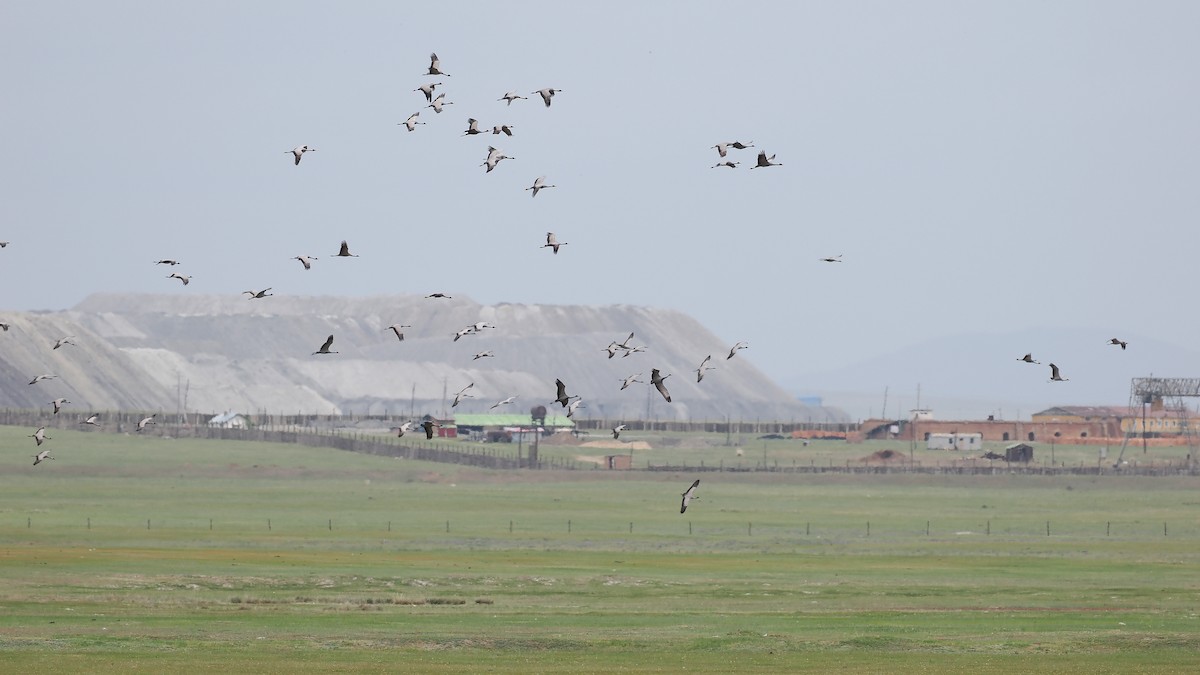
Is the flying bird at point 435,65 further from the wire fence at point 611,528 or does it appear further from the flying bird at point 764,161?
the wire fence at point 611,528

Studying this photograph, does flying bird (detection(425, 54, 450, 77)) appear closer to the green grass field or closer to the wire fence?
the green grass field

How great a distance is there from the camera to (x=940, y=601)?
75.9m

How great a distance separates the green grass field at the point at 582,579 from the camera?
2280 inches

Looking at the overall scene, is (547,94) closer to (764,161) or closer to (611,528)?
(764,161)

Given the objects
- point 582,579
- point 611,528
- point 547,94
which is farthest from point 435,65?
point 611,528

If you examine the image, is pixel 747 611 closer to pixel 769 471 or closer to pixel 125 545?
pixel 125 545

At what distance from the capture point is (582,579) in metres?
83.7

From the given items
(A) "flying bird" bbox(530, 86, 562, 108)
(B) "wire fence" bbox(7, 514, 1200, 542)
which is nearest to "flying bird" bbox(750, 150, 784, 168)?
(A) "flying bird" bbox(530, 86, 562, 108)

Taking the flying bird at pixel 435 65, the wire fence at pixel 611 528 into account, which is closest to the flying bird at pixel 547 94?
the flying bird at pixel 435 65

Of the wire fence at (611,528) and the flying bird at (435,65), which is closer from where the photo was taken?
the flying bird at (435,65)

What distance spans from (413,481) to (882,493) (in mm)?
40202

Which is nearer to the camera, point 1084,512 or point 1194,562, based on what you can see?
point 1194,562

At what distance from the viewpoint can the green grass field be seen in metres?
57.9

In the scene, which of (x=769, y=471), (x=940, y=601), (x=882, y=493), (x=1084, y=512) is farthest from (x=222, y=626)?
(x=769, y=471)
